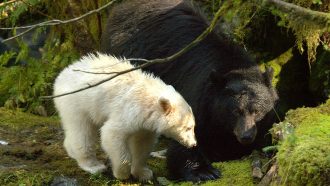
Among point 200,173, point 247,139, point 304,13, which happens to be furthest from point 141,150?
point 304,13

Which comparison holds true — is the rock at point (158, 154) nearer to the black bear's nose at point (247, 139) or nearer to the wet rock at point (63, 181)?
the black bear's nose at point (247, 139)

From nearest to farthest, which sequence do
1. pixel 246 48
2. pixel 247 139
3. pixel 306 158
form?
pixel 306 158 → pixel 247 139 → pixel 246 48

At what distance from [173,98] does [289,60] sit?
12.6ft

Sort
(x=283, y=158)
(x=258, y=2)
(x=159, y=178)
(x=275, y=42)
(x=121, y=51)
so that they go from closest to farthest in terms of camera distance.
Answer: (x=258, y=2) → (x=283, y=158) → (x=159, y=178) → (x=121, y=51) → (x=275, y=42)

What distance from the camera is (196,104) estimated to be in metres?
A: 6.48

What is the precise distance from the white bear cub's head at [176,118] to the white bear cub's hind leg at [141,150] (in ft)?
0.91

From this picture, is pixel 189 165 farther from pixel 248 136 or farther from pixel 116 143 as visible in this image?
pixel 116 143

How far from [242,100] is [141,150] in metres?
1.22

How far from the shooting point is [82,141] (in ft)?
18.7

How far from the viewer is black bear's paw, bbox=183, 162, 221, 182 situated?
5.88 metres

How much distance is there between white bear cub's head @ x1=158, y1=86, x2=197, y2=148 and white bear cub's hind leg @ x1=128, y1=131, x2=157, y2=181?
0.28 meters

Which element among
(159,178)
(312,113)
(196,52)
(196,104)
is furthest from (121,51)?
(312,113)

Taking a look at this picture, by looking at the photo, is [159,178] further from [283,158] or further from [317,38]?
[317,38]

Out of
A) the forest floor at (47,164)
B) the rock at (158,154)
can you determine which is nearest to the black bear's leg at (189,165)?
the forest floor at (47,164)
